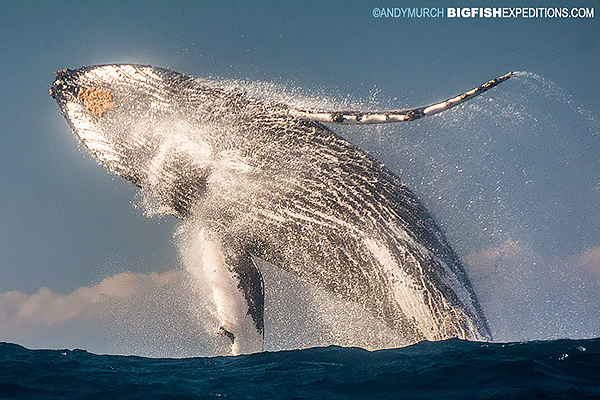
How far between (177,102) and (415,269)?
546 centimetres

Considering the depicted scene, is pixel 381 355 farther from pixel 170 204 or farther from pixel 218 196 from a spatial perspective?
pixel 170 204

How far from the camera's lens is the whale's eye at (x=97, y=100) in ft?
31.4

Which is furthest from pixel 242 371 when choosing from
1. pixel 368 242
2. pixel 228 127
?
pixel 228 127

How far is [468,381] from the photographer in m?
6.31

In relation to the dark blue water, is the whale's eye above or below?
above

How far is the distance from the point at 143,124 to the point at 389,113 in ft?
15.1

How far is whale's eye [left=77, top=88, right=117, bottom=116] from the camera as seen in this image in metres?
9.56

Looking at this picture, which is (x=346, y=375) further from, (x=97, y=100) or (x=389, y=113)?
(x=97, y=100)

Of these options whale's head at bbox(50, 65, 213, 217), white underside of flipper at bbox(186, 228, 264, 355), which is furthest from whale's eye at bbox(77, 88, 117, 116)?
white underside of flipper at bbox(186, 228, 264, 355)

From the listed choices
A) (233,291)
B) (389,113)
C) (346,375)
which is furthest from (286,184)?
(346,375)

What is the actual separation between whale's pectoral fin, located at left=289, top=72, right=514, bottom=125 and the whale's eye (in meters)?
3.53

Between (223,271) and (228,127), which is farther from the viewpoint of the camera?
(223,271)

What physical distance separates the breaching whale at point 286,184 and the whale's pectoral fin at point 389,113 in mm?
27

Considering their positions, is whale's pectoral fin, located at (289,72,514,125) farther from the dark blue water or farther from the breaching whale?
the dark blue water
